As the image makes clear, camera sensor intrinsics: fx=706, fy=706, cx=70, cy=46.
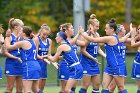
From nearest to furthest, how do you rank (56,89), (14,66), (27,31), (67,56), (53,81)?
(27,31) < (67,56) < (14,66) < (56,89) < (53,81)

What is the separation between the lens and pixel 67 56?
52.5ft

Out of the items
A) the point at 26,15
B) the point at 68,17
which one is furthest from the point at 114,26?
the point at 68,17

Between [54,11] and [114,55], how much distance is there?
32.2 m

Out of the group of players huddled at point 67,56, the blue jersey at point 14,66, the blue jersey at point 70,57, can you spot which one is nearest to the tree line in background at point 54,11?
the group of players huddled at point 67,56

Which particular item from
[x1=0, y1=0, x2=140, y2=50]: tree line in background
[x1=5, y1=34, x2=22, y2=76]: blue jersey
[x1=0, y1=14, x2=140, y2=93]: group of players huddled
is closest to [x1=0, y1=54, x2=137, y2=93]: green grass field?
[x1=0, y1=14, x2=140, y2=93]: group of players huddled

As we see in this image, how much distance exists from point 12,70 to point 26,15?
26.7 metres

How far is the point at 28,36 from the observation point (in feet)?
51.0

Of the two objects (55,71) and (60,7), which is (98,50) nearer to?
(55,71)

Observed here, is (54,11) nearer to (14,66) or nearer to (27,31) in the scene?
(14,66)

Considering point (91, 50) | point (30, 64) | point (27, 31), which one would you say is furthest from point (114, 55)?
point (27, 31)

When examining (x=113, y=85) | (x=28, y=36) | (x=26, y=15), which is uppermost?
(x=26, y=15)

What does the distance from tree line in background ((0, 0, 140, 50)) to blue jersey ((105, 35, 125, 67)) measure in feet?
80.2

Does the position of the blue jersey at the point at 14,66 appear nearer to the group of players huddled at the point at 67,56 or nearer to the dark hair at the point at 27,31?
the group of players huddled at the point at 67,56

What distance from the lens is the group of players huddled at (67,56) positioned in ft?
51.4
